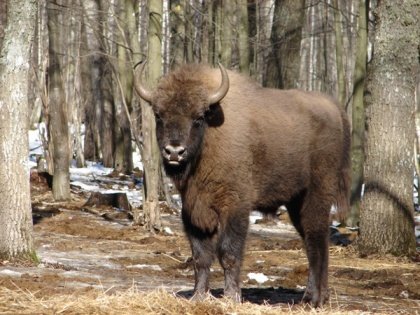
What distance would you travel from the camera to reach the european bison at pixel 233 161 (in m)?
8.23

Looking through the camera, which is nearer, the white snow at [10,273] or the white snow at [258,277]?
the white snow at [10,273]

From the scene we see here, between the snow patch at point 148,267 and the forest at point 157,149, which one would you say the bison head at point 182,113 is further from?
the snow patch at point 148,267

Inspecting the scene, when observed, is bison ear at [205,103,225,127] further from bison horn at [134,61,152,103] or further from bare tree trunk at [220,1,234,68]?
bare tree trunk at [220,1,234,68]

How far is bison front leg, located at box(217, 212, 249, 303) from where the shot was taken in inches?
323

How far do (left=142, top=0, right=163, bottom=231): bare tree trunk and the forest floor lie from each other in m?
0.39

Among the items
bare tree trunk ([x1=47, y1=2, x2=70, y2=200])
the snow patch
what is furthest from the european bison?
bare tree trunk ([x1=47, y1=2, x2=70, y2=200])

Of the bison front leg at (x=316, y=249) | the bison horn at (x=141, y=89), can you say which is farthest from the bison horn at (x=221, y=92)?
the bison front leg at (x=316, y=249)

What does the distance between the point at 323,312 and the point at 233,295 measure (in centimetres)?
96

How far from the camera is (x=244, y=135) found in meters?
8.53

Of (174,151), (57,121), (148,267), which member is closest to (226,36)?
(57,121)

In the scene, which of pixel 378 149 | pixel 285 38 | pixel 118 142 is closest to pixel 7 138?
pixel 378 149

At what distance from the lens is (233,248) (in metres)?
8.23

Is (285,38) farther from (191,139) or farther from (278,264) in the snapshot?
(191,139)

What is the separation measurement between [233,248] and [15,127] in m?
3.36
